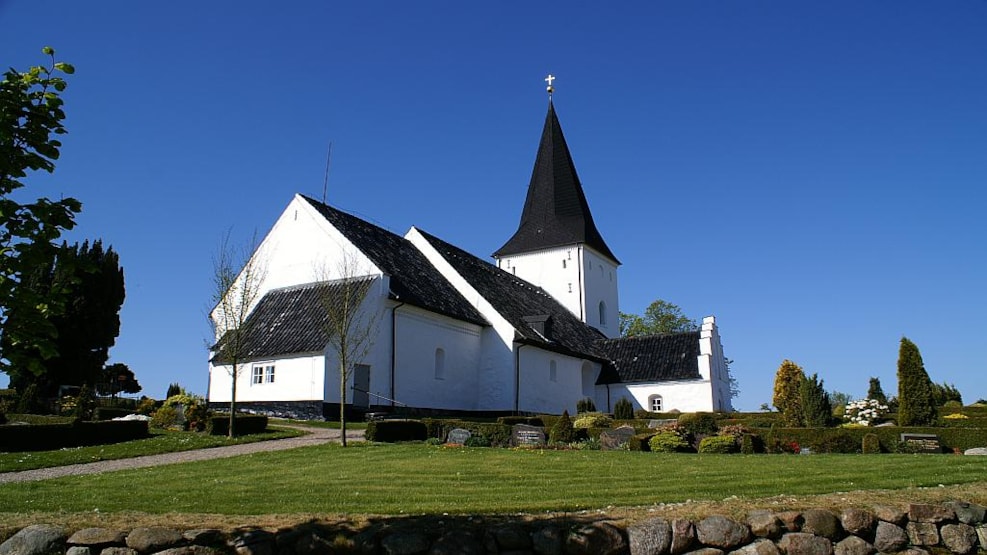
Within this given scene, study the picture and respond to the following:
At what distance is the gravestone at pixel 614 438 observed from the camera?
1789 centimetres

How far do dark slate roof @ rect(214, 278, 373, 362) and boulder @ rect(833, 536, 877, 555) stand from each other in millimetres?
17348

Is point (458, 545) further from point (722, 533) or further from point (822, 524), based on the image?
point (822, 524)

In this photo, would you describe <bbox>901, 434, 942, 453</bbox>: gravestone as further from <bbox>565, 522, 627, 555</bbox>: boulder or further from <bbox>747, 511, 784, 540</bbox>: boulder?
<bbox>565, 522, 627, 555</bbox>: boulder

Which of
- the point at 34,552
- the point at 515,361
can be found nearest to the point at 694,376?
the point at 515,361

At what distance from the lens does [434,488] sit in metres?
10.9

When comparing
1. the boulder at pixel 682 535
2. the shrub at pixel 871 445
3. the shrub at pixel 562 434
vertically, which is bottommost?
the boulder at pixel 682 535

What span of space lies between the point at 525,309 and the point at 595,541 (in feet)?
93.6

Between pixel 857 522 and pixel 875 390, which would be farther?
pixel 875 390

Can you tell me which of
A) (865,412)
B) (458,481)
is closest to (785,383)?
(865,412)

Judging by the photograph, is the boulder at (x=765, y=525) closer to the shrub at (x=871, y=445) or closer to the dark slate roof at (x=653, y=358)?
the shrub at (x=871, y=445)

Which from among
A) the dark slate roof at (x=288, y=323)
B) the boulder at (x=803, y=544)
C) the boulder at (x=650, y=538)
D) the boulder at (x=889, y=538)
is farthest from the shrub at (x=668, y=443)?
the dark slate roof at (x=288, y=323)

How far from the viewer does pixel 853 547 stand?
26.9ft

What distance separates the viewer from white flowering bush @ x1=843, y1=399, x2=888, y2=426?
2786cm

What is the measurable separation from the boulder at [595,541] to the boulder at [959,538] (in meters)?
4.13
